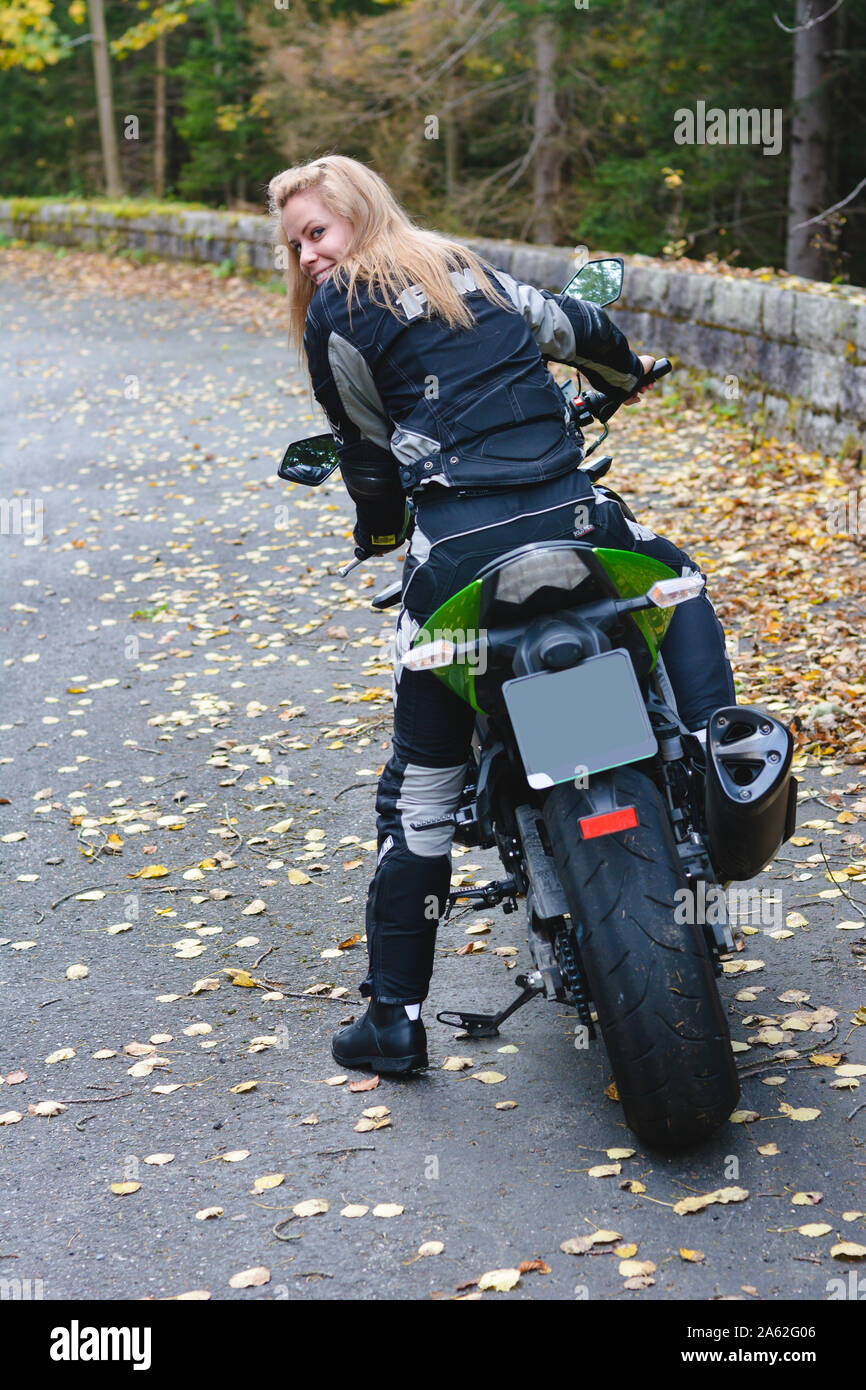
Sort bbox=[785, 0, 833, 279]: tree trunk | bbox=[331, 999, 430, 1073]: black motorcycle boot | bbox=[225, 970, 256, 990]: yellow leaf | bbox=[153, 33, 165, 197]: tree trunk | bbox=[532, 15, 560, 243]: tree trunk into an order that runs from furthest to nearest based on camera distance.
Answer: bbox=[153, 33, 165, 197]: tree trunk, bbox=[532, 15, 560, 243]: tree trunk, bbox=[785, 0, 833, 279]: tree trunk, bbox=[225, 970, 256, 990]: yellow leaf, bbox=[331, 999, 430, 1073]: black motorcycle boot

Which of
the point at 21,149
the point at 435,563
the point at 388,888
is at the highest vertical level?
the point at 21,149

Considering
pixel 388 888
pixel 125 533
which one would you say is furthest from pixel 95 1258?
pixel 125 533

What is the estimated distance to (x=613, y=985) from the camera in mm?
2951

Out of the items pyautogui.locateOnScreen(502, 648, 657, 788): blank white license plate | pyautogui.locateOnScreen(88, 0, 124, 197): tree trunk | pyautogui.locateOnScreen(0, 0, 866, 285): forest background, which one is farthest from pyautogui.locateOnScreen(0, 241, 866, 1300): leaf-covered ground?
pyautogui.locateOnScreen(88, 0, 124, 197): tree trunk

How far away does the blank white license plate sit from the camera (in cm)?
298

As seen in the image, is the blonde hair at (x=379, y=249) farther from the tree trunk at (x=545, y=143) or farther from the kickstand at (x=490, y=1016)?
the tree trunk at (x=545, y=143)

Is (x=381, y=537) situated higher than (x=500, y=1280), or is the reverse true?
(x=381, y=537)

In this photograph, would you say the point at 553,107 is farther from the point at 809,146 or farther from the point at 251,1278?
the point at 251,1278

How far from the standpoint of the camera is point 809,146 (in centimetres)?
1499

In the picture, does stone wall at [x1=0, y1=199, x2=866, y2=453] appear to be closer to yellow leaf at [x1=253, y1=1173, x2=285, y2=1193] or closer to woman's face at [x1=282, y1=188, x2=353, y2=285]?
woman's face at [x1=282, y1=188, x2=353, y2=285]

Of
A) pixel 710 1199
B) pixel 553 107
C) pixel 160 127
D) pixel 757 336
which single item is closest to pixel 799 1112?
pixel 710 1199

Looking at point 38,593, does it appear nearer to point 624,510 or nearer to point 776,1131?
point 624,510

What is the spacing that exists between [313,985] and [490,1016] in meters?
0.72
